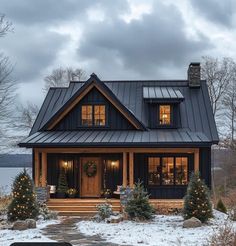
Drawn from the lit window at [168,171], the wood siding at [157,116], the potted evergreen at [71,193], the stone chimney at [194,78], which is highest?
the stone chimney at [194,78]

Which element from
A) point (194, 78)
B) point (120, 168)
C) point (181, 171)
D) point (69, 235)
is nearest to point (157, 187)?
point (181, 171)

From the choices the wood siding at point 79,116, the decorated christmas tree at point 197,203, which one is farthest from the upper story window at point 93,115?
the decorated christmas tree at point 197,203

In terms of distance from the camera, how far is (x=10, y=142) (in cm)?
3959

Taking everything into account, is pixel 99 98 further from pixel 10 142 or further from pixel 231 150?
pixel 231 150

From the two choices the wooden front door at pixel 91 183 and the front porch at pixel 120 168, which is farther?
the wooden front door at pixel 91 183

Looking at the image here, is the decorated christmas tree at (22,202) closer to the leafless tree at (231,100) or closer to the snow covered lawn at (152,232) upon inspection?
the snow covered lawn at (152,232)

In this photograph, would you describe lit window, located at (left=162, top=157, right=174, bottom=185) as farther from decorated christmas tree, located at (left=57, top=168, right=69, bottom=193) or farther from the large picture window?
decorated christmas tree, located at (left=57, top=168, right=69, bottom=193)

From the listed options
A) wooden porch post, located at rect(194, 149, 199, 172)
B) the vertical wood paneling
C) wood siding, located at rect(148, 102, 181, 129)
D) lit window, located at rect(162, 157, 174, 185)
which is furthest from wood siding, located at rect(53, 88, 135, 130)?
wooden porch post, located at rect(194, 149, 199, 172)

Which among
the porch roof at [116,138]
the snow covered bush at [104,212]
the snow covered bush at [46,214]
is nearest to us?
the snow covered bush at [104,212]

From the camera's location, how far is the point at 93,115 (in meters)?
23.2

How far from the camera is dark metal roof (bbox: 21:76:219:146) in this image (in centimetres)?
2253

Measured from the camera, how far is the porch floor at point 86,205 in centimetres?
2078

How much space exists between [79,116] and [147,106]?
349 cm

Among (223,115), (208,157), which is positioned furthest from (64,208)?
(223,115)
